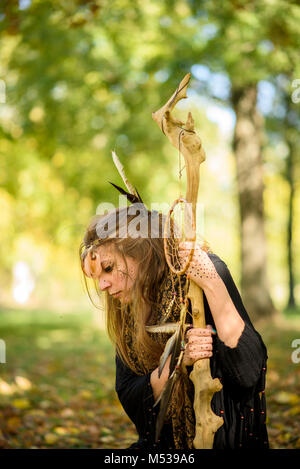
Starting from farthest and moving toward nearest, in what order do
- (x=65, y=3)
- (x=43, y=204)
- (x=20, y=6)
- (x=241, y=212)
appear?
(x=43, y=204)
(x=241, y=212)
(x=65, y=3)
(x=20, y=6)

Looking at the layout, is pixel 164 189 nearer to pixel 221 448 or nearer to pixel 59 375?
pixel 59 375

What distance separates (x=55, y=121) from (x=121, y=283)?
9277 mm

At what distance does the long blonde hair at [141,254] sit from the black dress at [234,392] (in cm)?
21

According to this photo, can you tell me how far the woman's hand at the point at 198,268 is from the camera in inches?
83.8

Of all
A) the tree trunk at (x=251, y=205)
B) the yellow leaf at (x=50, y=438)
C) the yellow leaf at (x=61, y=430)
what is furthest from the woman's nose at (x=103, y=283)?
the tree trunk at (x=251, y=205)

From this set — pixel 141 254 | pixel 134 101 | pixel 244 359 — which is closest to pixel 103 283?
pixel 141 254

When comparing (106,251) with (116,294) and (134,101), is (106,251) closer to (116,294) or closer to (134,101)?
(116,294)

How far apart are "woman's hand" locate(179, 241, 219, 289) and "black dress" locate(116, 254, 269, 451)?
13cm

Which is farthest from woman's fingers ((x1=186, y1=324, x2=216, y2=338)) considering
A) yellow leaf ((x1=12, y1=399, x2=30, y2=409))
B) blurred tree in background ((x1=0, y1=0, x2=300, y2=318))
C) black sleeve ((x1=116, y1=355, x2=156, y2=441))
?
yellow leaf ((x1=12, y1=399, x2=30, y2=409))

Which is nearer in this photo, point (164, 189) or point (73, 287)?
point (164, 189)

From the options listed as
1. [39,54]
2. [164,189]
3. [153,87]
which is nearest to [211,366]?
[39,54]

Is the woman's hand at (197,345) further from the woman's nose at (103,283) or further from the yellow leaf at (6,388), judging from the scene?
the yellow leaf at (6,388)

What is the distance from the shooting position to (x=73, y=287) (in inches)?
1420

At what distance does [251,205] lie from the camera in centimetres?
1055
